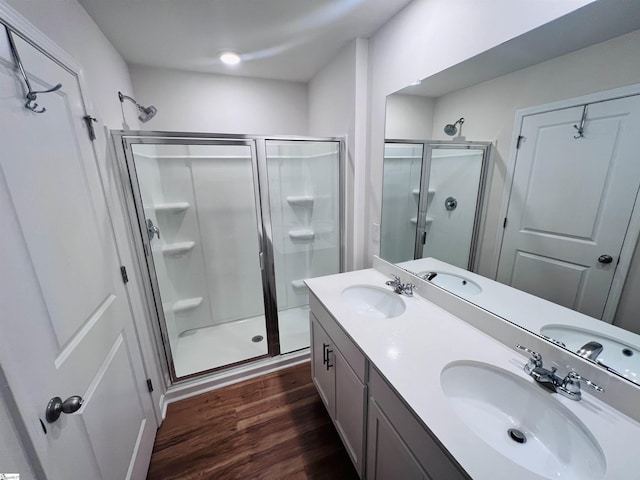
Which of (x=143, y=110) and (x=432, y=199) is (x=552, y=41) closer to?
(x=432, y=199)

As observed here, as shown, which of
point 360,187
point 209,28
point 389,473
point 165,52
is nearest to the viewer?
point 389,473

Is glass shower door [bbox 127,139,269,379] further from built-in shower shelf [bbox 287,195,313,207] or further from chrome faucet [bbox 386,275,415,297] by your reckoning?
chrome faucet [bbox 386,275,415,297]

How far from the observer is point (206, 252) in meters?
2.49

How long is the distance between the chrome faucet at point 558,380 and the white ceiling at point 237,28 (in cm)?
178

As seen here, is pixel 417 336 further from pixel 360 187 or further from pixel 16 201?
pixel 16 201

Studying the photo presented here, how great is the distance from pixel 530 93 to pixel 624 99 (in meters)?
0.28

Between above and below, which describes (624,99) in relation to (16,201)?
above

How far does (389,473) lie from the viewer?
952 mm

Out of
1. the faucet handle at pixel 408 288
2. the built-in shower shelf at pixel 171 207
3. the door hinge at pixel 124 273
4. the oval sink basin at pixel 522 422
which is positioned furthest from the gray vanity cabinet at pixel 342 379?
the built-in shower shelf at pixel 171 207

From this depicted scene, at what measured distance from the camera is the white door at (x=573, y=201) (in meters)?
0.75

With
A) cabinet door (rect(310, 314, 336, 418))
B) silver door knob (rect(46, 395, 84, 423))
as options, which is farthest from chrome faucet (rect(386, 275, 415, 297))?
silver door knob (rect(46, 395, 84, 423))

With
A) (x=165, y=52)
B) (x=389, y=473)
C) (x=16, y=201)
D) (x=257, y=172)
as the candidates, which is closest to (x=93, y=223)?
(x=16, y=201)

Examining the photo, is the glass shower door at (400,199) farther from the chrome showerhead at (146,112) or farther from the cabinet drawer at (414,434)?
the chrome showerhead at (146,112)

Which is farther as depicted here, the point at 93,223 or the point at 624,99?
the point at 93,223
